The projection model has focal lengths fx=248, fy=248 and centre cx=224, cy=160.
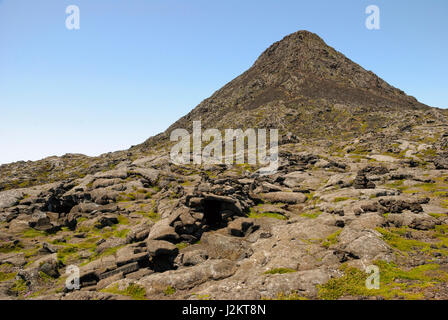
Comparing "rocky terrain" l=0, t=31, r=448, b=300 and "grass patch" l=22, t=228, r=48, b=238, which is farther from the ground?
"rocky terrain" l=0, t=31, r=448, b=300

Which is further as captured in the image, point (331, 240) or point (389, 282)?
point (331, 240)

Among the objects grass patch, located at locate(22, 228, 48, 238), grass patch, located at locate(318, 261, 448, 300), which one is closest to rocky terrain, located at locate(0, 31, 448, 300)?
grass patch, located at locate(318, 261, 448, 300)

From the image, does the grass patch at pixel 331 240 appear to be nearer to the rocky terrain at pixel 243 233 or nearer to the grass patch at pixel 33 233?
the rocky terrain at pixel 243 233

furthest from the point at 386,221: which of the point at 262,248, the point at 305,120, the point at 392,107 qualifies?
the point at 392,107

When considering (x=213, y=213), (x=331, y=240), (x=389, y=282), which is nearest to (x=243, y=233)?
(x=213, y=213)

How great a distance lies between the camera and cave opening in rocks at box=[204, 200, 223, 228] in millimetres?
33975

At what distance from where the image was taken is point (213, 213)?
35344 mm

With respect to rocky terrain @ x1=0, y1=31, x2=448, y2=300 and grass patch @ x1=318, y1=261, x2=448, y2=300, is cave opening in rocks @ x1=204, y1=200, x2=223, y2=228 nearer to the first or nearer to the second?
rocky terrain @ x1=0, y1=31, x2=448, y2=300

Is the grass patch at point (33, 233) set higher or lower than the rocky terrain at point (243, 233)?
lower

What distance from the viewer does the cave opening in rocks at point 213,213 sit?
111 ft

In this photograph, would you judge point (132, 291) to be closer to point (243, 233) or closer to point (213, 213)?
point (243, 233)

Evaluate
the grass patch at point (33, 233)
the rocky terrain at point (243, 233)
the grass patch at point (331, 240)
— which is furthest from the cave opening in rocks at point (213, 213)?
the grass patch at point (33, 233)
